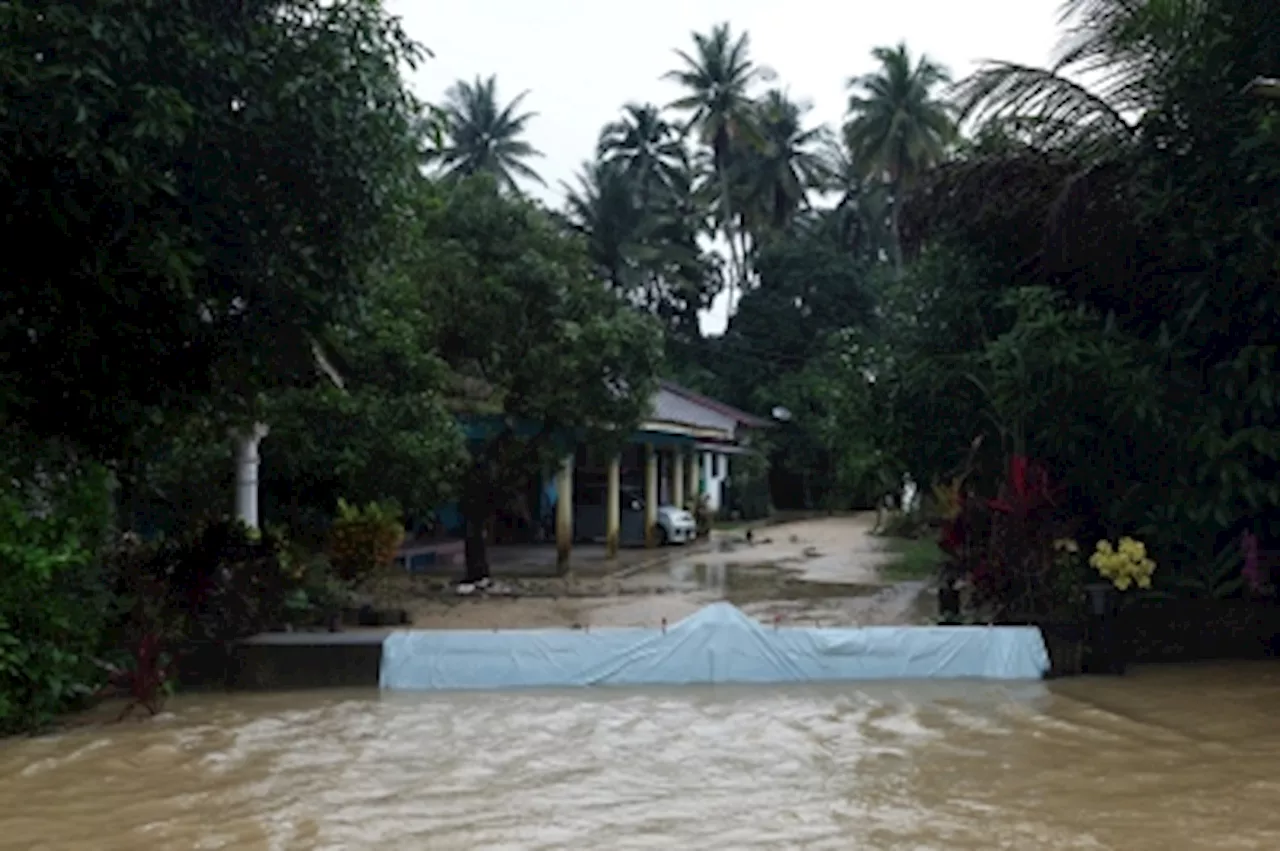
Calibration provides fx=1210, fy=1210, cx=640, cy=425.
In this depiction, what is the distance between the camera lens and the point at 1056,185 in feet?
36.2

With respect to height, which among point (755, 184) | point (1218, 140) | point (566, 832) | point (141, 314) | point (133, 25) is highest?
point (755, 184)

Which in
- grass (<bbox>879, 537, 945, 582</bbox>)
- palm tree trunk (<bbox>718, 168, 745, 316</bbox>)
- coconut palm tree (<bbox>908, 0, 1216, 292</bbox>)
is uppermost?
palm tree trunk (<bbox>718, 168, 745, 316</bbox>)

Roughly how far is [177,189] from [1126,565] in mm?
7701

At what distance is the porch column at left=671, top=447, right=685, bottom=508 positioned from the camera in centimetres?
2841

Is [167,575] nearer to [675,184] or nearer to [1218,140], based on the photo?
[1218,140]

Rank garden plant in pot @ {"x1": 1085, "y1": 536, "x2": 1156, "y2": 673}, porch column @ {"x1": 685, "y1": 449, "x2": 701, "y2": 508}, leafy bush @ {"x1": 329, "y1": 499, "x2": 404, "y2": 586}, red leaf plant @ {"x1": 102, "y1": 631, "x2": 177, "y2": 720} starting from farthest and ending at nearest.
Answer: porch column @ {"x1": 685, "y1": 449, "x2": 701, "y2": 508}, leafy bush @ {"x1": 329, "y1": 499, "x2": 404, "y2": 586}, garden plant in pot @ {"x1": 1085, "y1": 536, "x2": 1156, "y2": 673}, red leaf plant @ {"x1": 102, "y1": 631, "x2": 177, "y2": 720}

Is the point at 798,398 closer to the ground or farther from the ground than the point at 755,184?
closer to the ground

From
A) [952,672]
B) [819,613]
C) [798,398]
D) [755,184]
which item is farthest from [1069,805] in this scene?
[755,184]

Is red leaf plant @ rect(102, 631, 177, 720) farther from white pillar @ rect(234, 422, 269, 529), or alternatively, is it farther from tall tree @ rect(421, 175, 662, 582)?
tall tree @ rect(421, 175, 662, 582)

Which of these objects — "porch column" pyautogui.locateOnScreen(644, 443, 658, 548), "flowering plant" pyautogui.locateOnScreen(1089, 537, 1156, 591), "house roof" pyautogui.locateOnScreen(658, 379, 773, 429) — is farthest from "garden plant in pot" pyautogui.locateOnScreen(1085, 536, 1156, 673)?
"house roof" pyautogui.locateOnScreen(658, 379, 773, 429)

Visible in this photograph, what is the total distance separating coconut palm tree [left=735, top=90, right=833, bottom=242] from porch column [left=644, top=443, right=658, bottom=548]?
879 inches

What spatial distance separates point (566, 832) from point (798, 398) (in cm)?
3367

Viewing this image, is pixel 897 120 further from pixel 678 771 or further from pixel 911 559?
pixel 678 771

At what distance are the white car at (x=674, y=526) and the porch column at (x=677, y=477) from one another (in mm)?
1733
